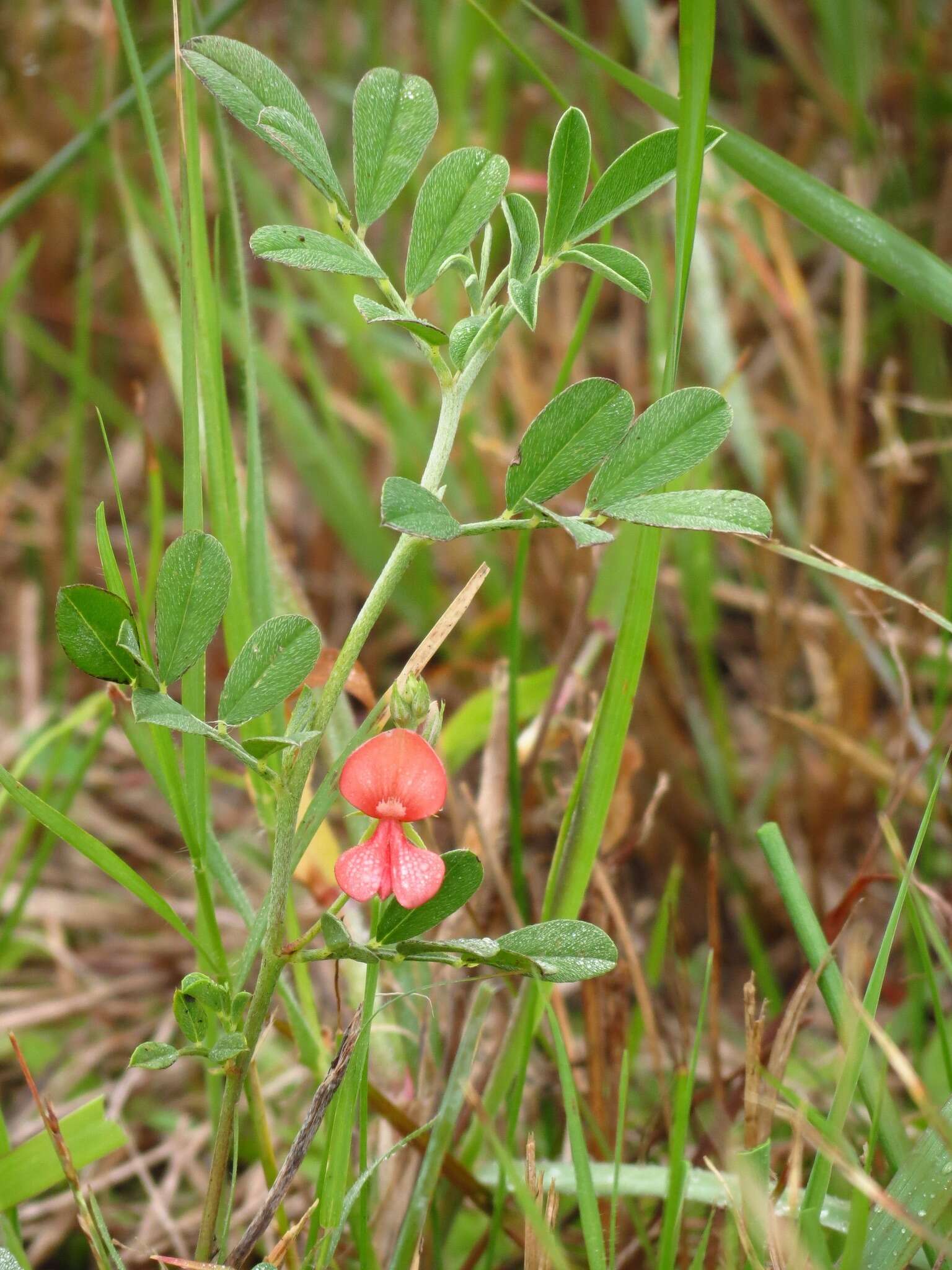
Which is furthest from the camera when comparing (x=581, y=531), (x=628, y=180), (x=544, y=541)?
(x=544, y=541)

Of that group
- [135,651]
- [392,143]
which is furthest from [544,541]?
[135,651]

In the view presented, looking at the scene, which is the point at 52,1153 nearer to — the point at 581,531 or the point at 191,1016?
the point at 191,1016

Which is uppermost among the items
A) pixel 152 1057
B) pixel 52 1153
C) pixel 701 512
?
pixel 701 512

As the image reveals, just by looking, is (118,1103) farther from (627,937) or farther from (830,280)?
(830,280)

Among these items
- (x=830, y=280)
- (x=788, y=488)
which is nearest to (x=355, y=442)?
(x=788, y=488)

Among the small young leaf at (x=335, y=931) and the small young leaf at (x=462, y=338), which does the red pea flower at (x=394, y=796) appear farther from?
the small young leaf at (x=462, y=338)

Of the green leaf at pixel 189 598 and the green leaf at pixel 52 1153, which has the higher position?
the green leaf at pixel 189 598

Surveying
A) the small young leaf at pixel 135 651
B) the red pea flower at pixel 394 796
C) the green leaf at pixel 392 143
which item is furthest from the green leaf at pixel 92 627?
the green leaf at pixel 392 143
